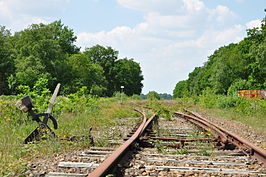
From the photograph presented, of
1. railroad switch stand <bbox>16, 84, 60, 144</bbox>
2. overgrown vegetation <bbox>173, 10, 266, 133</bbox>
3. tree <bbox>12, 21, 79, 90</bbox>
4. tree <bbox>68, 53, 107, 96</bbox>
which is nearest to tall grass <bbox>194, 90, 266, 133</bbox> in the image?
overgrown vegetation <bbox>173, 10, 266, 133</bbox>

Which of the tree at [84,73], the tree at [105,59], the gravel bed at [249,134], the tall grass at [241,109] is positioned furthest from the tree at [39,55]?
the gravel bed at [249,134]

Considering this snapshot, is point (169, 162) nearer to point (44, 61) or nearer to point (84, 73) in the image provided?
point (44, 61)

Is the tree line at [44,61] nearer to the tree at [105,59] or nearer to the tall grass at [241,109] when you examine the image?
the tree at [105,59]

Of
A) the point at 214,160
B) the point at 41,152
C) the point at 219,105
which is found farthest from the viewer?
the point at 219,105

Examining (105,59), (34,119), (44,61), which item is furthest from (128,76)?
(34,119)

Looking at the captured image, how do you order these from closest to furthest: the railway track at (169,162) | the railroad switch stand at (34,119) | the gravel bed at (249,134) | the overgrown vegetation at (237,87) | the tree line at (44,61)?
the railway track at (169,162) → the railroad switch stand at (34,119) → the gravel bed at (249,134) → the overgrown vegetation at (237,87) → the tree line at (44,61)

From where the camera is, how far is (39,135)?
5945 mm

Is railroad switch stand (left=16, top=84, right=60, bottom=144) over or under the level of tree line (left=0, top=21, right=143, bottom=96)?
under

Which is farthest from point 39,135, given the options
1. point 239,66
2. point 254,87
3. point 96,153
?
point 239,66

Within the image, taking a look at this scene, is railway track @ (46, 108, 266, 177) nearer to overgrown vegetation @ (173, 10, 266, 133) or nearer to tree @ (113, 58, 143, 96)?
overgrown vegetation @ (173, 10, 266, 133)

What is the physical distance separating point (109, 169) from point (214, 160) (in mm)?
1685

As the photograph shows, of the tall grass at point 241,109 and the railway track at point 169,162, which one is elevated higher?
the tall grass at point 241,109

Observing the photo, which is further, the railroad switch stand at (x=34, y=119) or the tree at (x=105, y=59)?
the tree at (x=105, y=59)

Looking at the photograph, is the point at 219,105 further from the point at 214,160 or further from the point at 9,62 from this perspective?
the point at 9,62
